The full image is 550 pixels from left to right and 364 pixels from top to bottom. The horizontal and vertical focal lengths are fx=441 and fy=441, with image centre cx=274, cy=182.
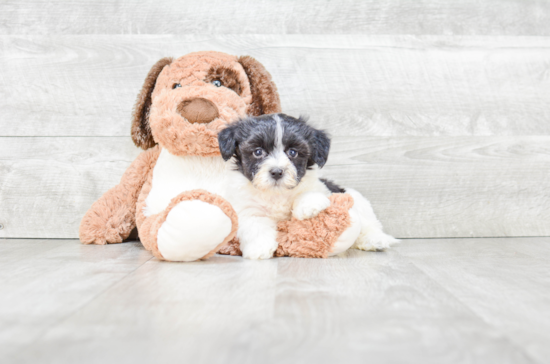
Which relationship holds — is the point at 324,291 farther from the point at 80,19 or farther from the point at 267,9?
the point at 80,19

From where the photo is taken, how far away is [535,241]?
2.00 meters

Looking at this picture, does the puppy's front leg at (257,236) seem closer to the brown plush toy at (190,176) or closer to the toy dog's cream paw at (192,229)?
the brown plush toy at (190,176)

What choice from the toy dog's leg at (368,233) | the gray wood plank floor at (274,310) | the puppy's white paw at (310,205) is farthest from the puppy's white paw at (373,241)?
the puppy's white paw at (310,205)

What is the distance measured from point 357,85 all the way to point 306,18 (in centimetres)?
40

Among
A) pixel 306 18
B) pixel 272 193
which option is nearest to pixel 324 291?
pixel 272 193

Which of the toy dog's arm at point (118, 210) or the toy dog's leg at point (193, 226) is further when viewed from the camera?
the toy dog's arm at point (118, 210)

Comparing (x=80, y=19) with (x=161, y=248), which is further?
(x=80, y=19)

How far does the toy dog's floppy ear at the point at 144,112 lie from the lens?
1772 millimetres

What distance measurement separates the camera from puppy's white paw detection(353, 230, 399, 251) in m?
1.69

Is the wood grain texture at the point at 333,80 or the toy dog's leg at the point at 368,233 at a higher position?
the wood grain texture at the point at 333,80

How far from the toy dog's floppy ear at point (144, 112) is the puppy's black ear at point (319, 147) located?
0.70 m

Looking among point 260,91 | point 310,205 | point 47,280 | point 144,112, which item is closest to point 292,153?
point 310,205

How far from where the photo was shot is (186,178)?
1698mm

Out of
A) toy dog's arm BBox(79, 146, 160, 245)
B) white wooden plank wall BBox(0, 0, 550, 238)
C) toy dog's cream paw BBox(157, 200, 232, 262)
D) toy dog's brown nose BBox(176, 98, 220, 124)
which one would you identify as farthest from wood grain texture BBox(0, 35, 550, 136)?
toy dog's cream paw BBox(157, 200, 232, 262)
